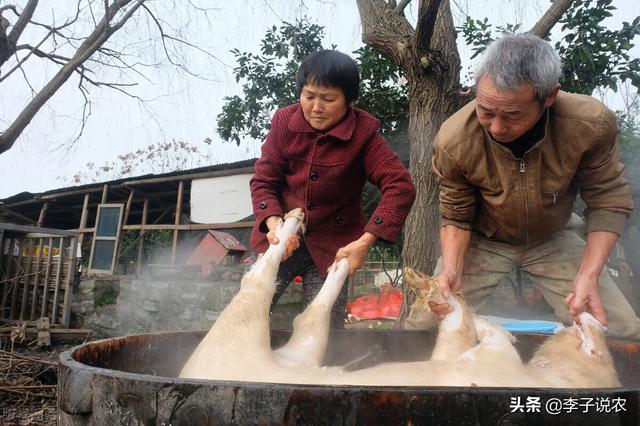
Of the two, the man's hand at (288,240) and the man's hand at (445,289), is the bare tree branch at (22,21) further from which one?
the man's hand at (445,289)

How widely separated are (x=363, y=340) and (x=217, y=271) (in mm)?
7452

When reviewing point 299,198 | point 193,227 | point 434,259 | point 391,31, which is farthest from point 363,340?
point 193,227

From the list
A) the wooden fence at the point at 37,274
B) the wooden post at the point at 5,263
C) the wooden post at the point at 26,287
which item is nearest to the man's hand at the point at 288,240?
the wooden fence at the point at 37,274

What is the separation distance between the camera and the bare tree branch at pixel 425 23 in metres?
3.53

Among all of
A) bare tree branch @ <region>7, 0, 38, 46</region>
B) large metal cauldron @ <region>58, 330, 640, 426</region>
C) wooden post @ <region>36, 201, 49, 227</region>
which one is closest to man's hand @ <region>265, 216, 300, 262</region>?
large metal cauldron @ <region>58, 330, 640, 426</region>

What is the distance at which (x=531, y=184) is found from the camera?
2139 mm

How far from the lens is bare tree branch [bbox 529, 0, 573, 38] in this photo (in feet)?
13.3

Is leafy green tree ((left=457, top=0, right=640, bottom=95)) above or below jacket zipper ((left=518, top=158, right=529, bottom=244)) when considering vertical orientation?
above

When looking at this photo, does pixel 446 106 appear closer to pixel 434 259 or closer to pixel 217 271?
pixel 434 259

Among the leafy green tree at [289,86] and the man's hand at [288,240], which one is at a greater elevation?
the leafy green tree at [289,86]

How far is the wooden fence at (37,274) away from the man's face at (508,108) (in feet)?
25.9

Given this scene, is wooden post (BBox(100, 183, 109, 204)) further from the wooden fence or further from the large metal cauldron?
the large metal cauldron

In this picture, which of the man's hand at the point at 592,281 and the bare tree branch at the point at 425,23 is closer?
the man's hand at the point at 592,281

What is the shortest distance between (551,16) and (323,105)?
9.14 feet
